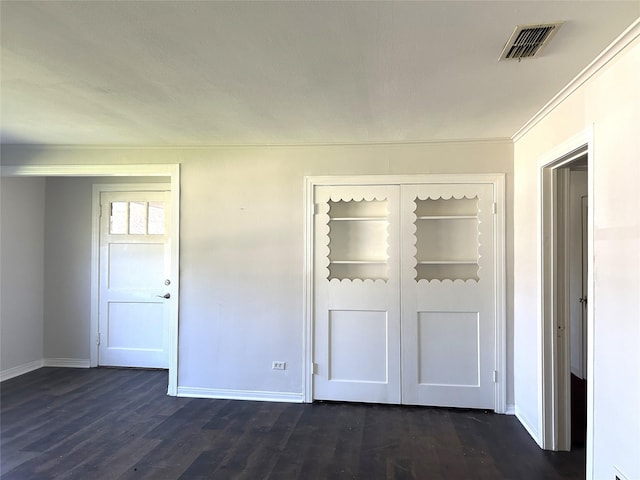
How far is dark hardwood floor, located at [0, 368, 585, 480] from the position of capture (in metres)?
2.39

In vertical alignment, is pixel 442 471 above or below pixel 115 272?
below

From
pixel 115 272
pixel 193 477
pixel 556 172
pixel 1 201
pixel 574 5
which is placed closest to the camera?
pixel 574 5

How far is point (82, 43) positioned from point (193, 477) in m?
2.52

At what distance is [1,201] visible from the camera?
399 centimetres

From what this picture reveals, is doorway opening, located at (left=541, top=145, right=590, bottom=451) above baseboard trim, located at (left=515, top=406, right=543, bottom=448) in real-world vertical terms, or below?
above

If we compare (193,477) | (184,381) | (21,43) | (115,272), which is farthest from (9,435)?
(21,43)

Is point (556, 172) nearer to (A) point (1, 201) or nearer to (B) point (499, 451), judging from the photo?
(B) point (499, 451)

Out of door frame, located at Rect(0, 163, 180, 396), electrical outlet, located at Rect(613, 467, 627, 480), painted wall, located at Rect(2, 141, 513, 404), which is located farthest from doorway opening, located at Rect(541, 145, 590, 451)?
door frame, located at Rect(0, 163, 180, 396)

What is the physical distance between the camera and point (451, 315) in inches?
131

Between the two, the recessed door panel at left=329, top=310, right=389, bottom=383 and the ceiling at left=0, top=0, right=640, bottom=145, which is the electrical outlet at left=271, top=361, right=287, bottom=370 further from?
the ceiling at left=0, top=0, right=640, bottom=145

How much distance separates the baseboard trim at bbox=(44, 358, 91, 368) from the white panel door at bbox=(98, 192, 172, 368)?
0.58 ft

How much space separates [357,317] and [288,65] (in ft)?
7.47

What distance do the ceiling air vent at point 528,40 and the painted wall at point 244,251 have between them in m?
1.59

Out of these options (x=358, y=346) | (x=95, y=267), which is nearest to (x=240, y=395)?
(x=358, y=346)
